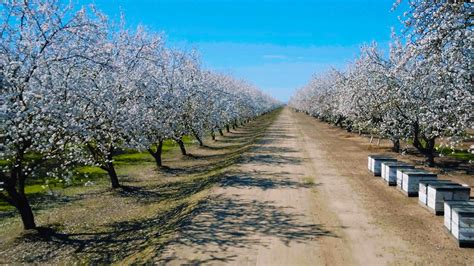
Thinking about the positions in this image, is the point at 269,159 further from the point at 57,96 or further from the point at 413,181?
the point at 57,96

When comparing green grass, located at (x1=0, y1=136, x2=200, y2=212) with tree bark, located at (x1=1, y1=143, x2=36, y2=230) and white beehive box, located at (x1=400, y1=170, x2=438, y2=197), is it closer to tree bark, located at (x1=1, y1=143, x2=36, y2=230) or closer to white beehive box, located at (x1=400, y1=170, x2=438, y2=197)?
tree bark, located at (x1=1, y1=143, x2=36, y2=230)

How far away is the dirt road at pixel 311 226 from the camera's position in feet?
42.8

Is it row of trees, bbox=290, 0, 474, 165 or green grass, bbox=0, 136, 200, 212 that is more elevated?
row of trees, bbox=290, 0, 474, 165

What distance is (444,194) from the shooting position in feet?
56.5

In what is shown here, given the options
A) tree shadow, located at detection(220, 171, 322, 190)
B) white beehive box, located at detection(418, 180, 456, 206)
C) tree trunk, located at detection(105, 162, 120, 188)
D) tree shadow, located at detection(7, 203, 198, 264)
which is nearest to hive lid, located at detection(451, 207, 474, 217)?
white beehive box, located at detection(418, 180, 456, 206)

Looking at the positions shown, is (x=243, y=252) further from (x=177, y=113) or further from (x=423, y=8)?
(x=177, y=113)

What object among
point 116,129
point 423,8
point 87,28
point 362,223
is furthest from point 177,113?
point 423,8

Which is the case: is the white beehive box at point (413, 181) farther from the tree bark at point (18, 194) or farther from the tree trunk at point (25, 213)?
the tree trunk at point (25, 213)

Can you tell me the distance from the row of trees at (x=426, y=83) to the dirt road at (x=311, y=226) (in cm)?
537

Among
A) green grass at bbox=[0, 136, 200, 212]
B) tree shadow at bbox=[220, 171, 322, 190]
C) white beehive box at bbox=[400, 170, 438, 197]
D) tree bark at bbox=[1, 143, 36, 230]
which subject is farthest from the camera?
green grass at bbox=[0, 136, 200, 212]

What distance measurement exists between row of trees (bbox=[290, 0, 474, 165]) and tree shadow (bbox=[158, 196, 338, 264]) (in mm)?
8213

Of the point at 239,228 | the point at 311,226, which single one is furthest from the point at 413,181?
the point at 239,228

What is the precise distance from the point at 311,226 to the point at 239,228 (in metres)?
2.90

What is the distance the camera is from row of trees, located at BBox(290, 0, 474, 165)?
14.3m
